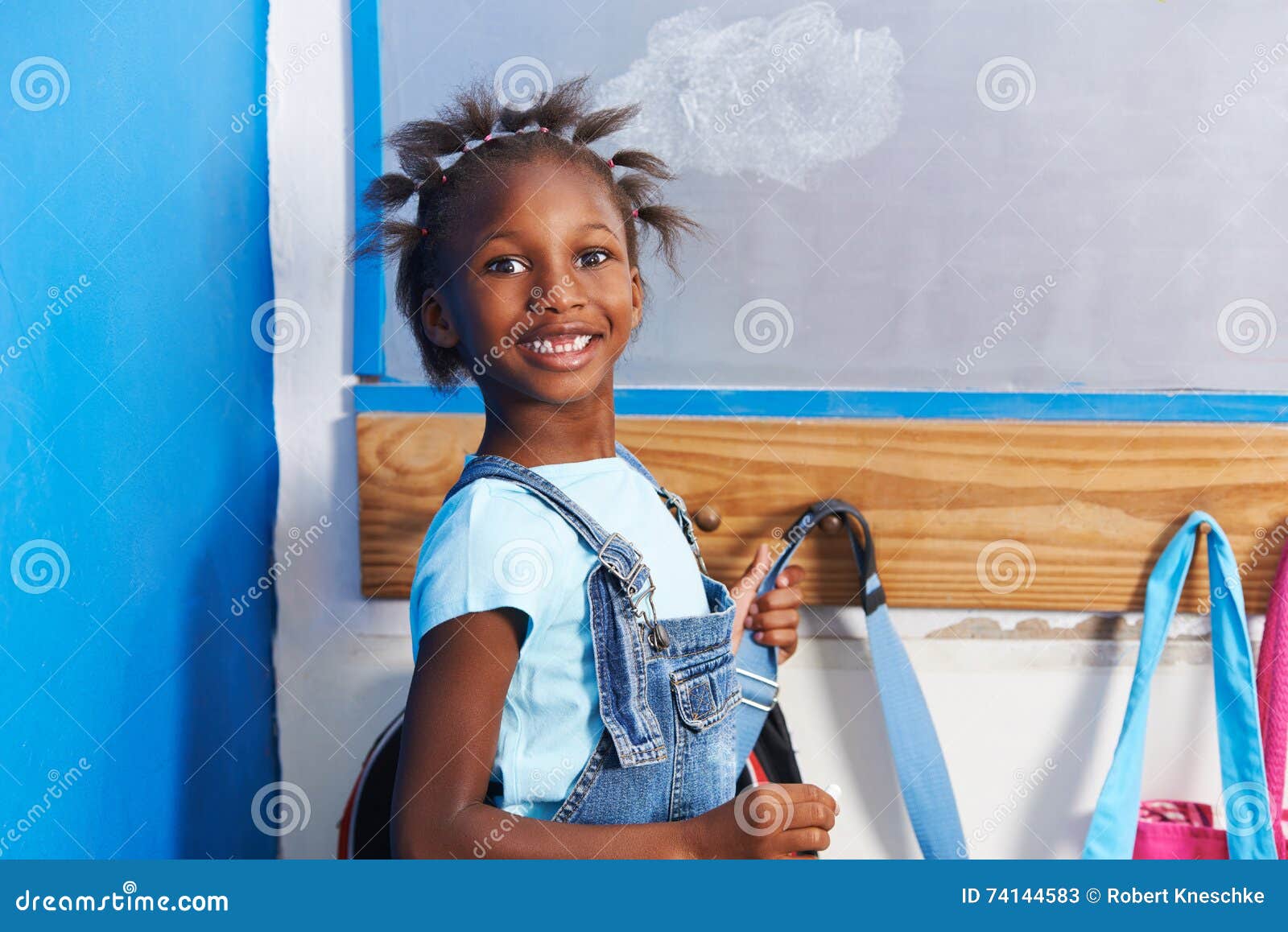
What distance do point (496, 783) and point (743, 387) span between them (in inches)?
21.2

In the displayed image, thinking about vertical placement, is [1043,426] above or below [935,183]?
below

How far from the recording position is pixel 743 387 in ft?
3.72

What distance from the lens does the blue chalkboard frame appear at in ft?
3.65

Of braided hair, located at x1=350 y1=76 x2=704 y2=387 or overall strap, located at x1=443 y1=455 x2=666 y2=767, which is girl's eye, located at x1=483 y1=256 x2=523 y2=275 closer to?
braided hair, located at x1=350 y1=76 x2=704 y2=387

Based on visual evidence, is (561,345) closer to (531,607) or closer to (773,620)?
(531,607)

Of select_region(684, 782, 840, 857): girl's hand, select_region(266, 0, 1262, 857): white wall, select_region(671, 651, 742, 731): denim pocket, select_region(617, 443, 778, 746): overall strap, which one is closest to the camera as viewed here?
select_region(684, 782, 840, 857): girl's hand

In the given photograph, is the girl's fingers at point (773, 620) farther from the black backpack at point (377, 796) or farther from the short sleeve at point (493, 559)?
the short sleeve at point (493, 559)

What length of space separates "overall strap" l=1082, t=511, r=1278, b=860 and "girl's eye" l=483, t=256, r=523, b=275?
724 mm

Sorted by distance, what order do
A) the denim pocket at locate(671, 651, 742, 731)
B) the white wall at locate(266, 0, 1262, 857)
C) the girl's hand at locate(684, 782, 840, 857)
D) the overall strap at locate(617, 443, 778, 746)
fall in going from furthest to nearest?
the white wall at locate(266, 0, 1262, 857) < the overall strap at locate(617, 443, 778, 746) < the denim pocket at locate(671, 651, 742, 731) < the girl's hand at locate(684, 782, 840, 857)

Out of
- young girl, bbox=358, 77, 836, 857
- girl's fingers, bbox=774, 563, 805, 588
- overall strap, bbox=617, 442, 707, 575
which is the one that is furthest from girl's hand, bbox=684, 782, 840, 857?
girl's fingers, bbox=774, 563, 805, 588

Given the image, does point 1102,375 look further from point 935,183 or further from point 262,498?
point 262,498

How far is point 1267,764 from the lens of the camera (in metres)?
1.07

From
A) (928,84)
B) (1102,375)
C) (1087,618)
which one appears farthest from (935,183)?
(1087,618)

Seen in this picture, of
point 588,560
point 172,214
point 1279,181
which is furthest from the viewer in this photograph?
point 1279,181
